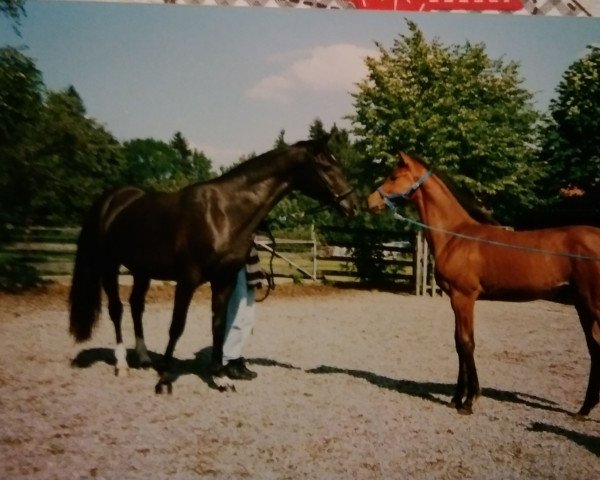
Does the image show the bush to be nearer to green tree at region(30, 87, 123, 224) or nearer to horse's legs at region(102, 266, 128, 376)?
horse's legs at region(102, 266, 128, 376)

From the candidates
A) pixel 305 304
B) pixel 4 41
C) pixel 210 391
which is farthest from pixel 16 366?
pixel 305 304

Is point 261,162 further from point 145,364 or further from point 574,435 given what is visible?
point 574,435

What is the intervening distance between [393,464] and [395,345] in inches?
112

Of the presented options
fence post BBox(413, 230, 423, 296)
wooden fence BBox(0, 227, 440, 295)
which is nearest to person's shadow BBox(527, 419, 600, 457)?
wooden fence BBox(0, 227, 440, 295)

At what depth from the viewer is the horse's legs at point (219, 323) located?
3.79 meters

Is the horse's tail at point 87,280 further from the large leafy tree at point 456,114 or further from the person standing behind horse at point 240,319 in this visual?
the large leafy tree at point 456,114

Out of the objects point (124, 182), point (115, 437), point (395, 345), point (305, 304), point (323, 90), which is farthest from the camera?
point (305, 304)

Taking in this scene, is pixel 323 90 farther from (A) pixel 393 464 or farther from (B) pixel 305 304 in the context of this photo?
(B) pixel 305 304

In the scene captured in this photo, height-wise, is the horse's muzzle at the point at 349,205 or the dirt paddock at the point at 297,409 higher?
the horse's muzzle at the point at 349,205

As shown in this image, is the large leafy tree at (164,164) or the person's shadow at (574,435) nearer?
the person's shadow at (574,435)

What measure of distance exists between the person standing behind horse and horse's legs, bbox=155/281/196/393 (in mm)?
616

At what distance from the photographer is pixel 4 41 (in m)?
3.60

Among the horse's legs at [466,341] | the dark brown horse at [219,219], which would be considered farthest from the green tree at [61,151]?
the horse's legs at [466,341]

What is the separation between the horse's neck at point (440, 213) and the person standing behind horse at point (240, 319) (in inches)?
62.7
